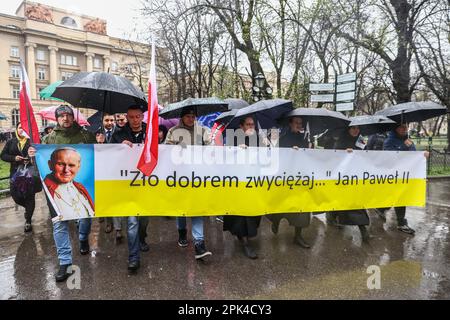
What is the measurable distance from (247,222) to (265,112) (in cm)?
180

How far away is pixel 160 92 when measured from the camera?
24.8 meters

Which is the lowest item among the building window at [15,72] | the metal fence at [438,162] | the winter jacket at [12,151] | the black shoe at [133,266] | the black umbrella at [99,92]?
the black shoe at [133,266]

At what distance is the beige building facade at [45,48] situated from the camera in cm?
5406

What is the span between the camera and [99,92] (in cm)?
475

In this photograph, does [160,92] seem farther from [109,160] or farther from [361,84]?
[109,160]

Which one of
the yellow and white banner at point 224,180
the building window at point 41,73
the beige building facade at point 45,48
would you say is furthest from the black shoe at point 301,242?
the building window at point 41,73

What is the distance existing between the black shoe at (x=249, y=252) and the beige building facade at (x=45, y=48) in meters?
49.3

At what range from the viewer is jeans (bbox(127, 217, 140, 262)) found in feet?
12.3

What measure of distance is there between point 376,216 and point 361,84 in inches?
475

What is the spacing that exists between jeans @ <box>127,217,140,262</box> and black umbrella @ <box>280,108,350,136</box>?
99.3 inches

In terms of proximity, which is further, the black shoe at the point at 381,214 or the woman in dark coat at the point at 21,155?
the black shoe at the point at 381,214

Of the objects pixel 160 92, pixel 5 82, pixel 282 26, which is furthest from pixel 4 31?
pixel 282 26

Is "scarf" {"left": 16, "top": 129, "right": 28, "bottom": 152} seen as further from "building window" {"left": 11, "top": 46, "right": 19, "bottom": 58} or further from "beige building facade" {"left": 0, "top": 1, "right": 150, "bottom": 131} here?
"building window" {"left": 11, "top": 46, "right": 19, "bottom": 58}

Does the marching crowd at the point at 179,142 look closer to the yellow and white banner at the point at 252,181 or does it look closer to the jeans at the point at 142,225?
the jeans at the point at 142,225
